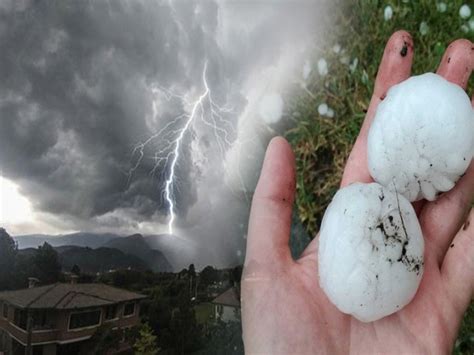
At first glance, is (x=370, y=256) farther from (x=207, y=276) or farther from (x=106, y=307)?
(x=106, y=307)

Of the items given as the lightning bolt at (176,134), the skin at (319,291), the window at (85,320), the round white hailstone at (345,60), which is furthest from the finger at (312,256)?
the round white hailstone at (345,60)

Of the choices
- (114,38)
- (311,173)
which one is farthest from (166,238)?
(311,173)

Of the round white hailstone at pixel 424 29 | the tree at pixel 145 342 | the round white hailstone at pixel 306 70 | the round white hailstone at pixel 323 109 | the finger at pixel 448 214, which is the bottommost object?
the tree at pixel 145 342

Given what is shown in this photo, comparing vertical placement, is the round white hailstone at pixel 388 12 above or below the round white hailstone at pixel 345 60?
above

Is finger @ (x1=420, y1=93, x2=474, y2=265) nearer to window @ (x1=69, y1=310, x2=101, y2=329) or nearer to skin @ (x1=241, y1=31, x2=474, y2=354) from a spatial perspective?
skin @ (x1=241, y1=31, x2=474, y2=354)

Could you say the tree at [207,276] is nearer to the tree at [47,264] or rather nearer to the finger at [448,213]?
the tree at [47,264]

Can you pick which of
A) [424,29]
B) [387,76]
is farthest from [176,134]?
[424,29]
